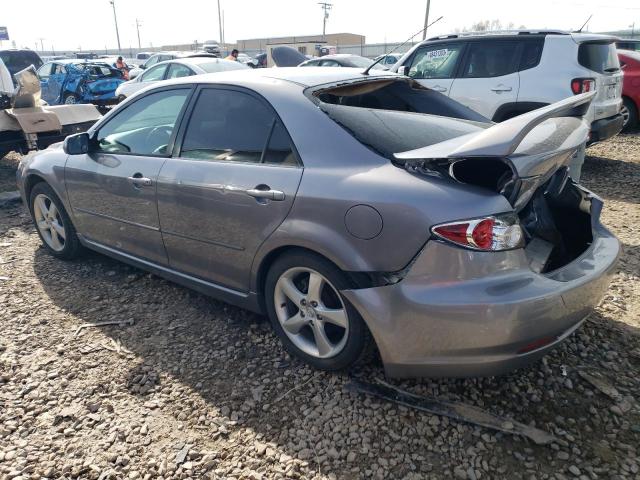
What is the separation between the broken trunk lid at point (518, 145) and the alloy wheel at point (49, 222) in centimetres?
339

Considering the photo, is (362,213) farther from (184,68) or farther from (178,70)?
(178,70)

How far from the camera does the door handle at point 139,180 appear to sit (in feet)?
10.7

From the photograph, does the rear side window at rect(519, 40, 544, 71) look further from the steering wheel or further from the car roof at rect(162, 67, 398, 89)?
the steering wheel

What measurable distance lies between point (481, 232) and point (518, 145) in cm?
39

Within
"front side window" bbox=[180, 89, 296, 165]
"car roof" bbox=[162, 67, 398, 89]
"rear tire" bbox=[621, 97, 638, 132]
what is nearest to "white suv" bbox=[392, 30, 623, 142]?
"rear tire" bbox=[621, 97, 638, 132]

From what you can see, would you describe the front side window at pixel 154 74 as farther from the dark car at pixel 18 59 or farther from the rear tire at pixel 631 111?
the rear tire at pixel 631 111

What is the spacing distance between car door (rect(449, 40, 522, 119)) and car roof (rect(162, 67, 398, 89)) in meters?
3.76

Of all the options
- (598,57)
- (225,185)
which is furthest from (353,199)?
(598,57)

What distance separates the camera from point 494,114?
6594 millimetres

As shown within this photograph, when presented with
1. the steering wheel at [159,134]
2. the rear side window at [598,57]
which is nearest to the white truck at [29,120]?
the steering wheel at [159,134]

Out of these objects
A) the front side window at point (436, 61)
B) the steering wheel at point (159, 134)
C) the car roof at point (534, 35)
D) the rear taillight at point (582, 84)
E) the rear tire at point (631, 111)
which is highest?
the car roof at point (534, 35)

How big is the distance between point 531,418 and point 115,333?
257cm

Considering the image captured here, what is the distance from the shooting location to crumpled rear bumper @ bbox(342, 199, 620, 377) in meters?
2.08

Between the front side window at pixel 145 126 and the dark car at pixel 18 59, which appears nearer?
the front side window at pixel 145 126
